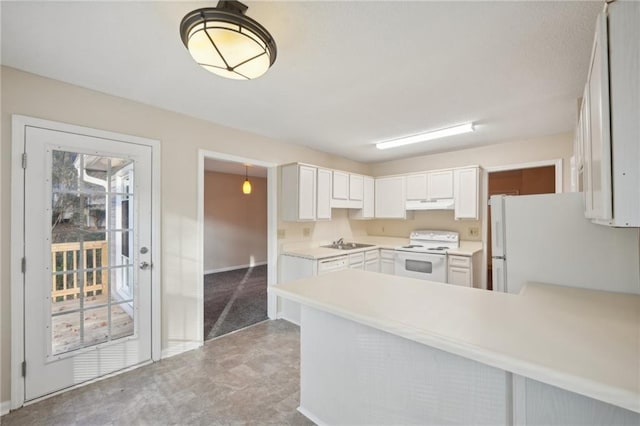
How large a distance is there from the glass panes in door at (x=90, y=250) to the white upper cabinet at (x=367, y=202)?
11.0 ft

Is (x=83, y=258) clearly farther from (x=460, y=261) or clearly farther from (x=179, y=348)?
(x=460, y=261)

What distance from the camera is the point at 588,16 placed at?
1.39m

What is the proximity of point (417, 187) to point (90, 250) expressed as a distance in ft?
13.5

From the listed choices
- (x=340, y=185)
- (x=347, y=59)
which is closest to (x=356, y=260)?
(x=340, y=185)

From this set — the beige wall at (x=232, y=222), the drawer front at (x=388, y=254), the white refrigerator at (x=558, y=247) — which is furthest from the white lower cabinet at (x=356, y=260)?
the beige wall at (x=232, y=222)

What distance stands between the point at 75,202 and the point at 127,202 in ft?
1.15

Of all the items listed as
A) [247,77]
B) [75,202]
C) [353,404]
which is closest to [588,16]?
[247,77]

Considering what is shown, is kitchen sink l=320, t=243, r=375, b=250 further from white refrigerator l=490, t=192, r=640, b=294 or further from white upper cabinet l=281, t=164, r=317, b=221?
white refrigerator l=490, t=192, r=640, b=294

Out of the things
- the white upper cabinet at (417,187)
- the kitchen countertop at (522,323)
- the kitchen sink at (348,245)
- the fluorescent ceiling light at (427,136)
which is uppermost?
the fluorescent ceiling light at (427,136)

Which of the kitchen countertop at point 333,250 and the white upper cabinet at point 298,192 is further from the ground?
the white upper cabinet at point 298,192

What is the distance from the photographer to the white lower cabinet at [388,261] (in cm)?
413

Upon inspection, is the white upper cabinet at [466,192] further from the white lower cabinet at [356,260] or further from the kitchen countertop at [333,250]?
the white lower cabinet at [356,260]

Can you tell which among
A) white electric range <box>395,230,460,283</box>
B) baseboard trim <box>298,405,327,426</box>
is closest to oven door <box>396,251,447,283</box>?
white electric range <box>395,230,460,283</box>

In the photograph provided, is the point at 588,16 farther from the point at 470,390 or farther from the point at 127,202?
the point at 127,202
